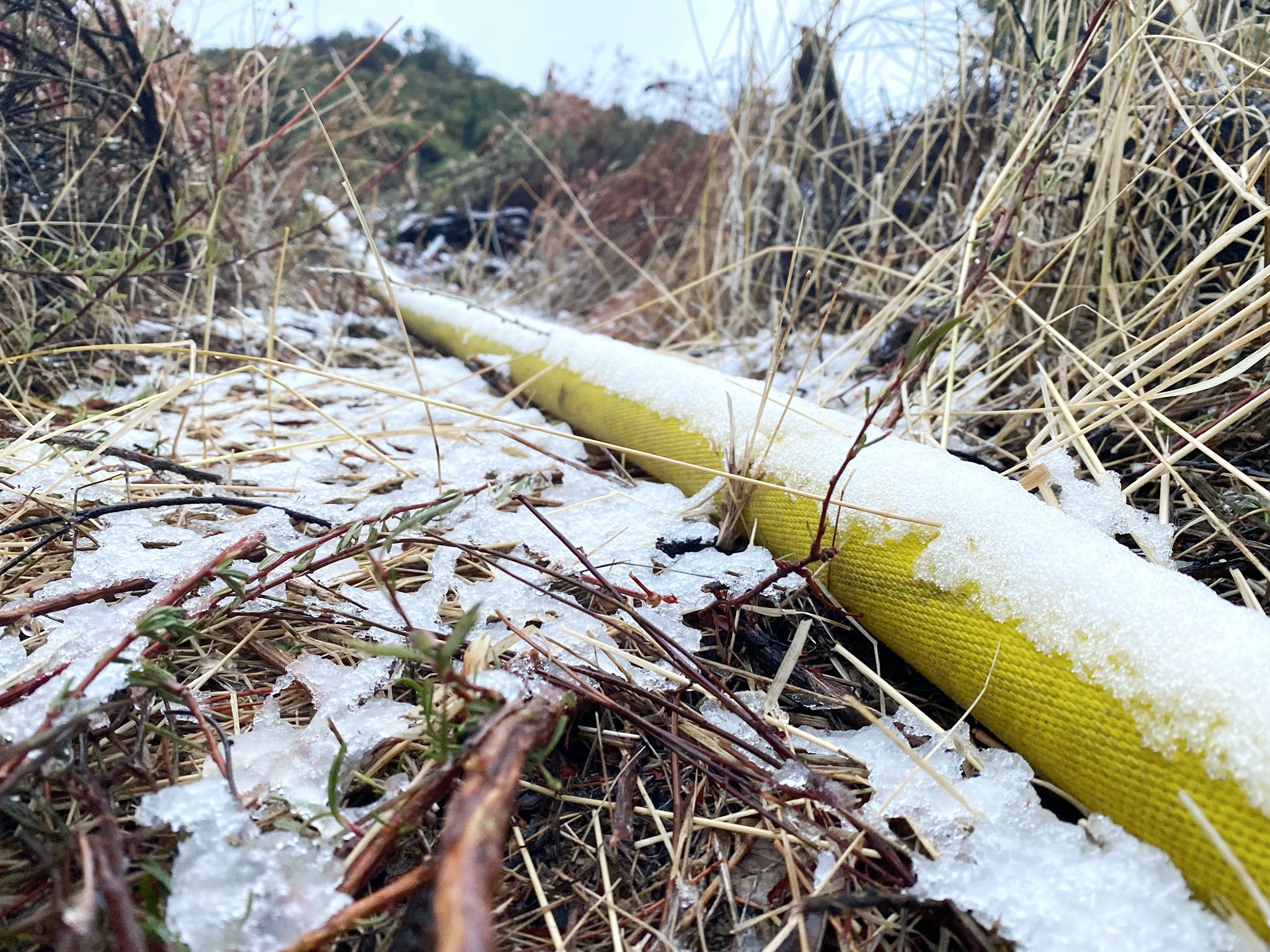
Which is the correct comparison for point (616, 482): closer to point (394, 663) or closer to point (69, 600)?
point (394, 663)

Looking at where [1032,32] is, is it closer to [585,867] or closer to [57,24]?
[585,867]

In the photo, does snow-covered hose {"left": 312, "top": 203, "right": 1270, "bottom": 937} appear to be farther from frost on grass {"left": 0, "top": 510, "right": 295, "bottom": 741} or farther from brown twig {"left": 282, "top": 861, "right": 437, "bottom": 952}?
frost on grass {"left": 0, "top": 510, "right": 295, "bottom": 741}

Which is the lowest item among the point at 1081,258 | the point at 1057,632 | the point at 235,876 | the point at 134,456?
the point at 235,876

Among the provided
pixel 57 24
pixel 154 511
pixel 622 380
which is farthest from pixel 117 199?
pixel 622 380

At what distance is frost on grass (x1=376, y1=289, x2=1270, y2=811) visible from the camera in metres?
0.60

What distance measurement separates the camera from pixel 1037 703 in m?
0.72

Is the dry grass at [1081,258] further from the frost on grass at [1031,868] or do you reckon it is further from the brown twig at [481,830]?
the brown twig at [481,830]

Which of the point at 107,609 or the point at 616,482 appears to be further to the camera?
the point at 616,482

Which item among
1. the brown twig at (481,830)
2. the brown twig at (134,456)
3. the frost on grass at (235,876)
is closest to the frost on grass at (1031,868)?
the brown twig at (481,830)

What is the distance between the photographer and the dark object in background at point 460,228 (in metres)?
5.49

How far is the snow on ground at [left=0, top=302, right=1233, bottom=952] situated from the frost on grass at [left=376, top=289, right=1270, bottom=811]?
12cm

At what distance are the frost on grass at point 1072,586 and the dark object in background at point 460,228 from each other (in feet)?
15.7

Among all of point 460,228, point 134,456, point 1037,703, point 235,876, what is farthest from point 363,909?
point 460,228

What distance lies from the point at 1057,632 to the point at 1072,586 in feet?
0.16
